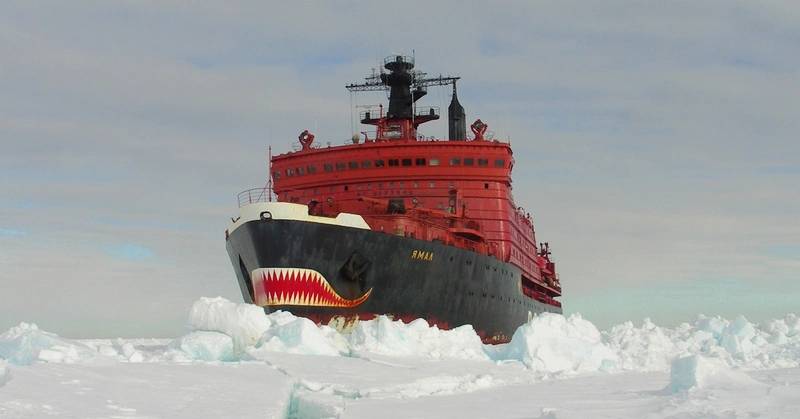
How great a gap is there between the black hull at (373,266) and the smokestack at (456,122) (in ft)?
31.7

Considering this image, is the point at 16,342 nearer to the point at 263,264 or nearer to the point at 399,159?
the point at 263,264

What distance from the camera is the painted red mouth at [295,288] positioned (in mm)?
21609

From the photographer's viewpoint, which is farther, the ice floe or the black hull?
the black hull

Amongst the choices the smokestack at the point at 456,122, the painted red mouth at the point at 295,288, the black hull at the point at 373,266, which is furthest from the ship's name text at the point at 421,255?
the smokestack at the point at 456,122

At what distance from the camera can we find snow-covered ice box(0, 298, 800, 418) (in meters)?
9.47

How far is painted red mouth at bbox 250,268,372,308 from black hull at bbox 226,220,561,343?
0.44ft

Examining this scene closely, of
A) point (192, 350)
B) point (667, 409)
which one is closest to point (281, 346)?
point (192, 350)

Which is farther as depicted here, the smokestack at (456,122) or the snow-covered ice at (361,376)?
the smokestack at (456,122)

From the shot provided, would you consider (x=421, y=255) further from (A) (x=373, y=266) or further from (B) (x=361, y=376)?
(B) (x=361, y=376)

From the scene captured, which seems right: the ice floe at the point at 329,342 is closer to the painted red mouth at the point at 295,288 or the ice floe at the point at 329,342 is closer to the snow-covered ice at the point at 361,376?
the snow-covered ice at the point at 361,376

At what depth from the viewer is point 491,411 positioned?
412 inches

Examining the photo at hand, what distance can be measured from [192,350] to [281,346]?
6.57 feet

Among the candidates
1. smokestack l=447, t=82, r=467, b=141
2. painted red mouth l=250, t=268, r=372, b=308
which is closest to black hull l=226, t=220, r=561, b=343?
painted red mouth l=250, t=268, r=372, b=308

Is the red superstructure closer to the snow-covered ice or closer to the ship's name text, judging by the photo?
the ship's name text
